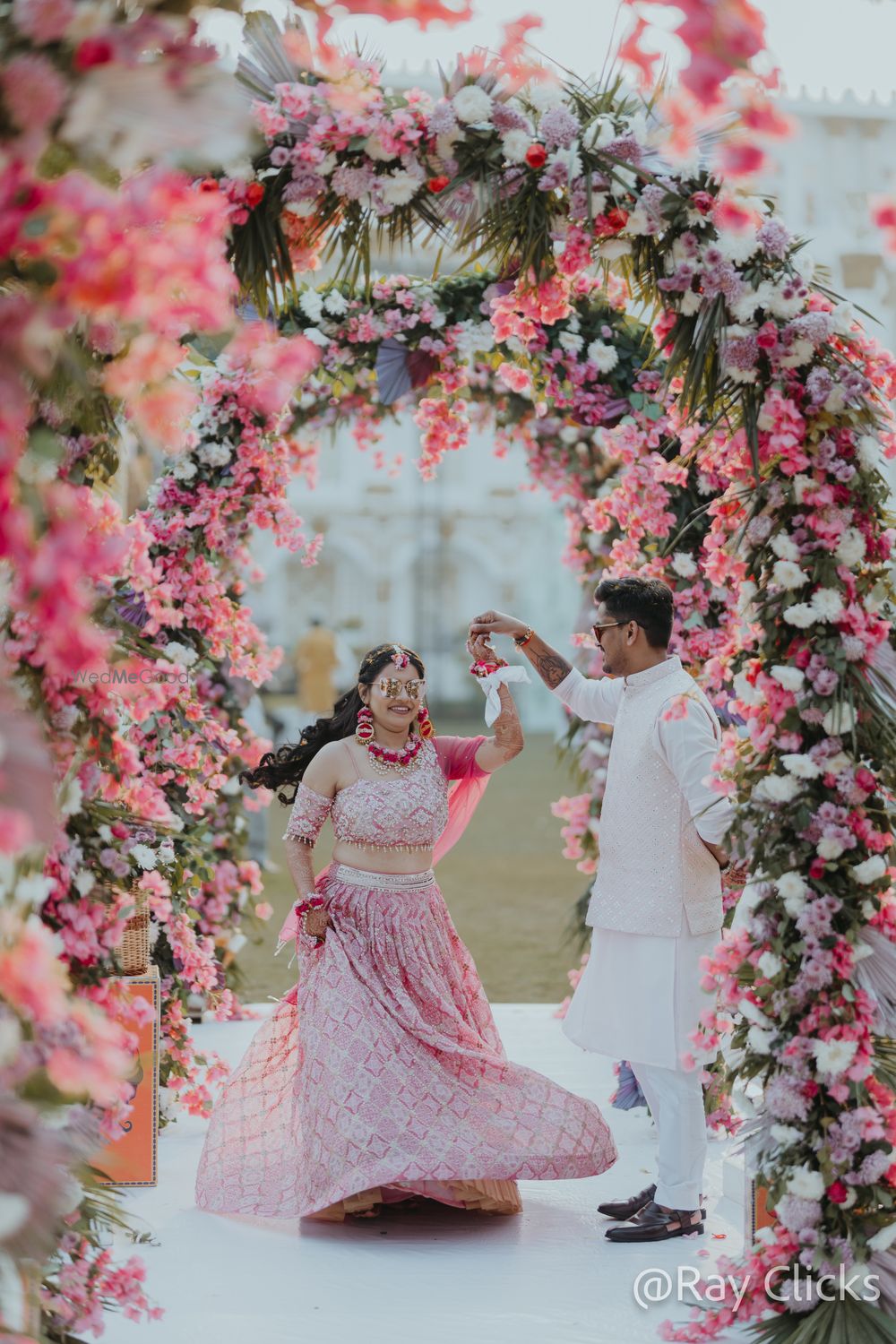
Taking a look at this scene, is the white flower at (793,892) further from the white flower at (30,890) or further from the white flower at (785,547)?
the white flower at (30,890)

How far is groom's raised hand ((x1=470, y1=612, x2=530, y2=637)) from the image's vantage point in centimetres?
453

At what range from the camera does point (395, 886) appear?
4465mm

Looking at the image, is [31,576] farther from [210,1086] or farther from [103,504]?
[210,1086]

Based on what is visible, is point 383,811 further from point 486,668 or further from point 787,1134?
point 787,1134

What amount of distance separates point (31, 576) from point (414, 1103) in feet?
9.43

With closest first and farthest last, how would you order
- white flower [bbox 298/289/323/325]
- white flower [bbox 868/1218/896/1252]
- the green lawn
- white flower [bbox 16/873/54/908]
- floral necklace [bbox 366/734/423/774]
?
white flower [bbox 16/873/54/908]
white flower [bbox 868/1218/896/1252]
floral necklace [bbox 366/734/423/774]
white flower [bbox 298/289/323/325]
the green lawn

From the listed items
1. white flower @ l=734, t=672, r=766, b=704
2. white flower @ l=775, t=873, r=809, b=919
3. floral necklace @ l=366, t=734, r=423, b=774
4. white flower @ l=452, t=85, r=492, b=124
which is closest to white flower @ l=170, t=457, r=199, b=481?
floral necklace @ l=366, t=734, r=423, b=774

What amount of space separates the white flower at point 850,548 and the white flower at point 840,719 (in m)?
0.34

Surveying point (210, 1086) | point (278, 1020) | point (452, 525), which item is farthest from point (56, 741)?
point (452, 525)

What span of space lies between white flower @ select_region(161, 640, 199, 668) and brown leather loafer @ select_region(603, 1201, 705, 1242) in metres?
2.55

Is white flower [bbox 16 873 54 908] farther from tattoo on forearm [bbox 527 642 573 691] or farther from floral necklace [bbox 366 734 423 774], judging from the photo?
tattoo on forearm [bbox 527 642 573 691]

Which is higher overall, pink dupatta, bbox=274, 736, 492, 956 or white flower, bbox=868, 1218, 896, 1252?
pink dupatta, bbox=274, 736, 492, 956

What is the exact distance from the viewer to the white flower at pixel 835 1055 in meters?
3.12

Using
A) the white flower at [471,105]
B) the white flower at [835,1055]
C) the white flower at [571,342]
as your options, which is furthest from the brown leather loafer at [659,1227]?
the white flower at [571,342]
